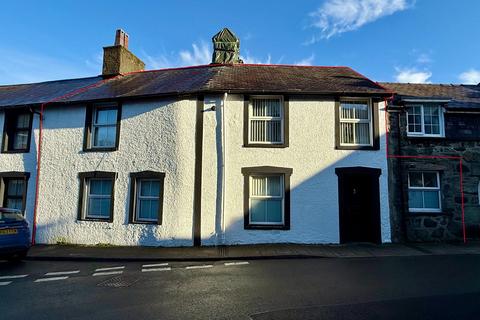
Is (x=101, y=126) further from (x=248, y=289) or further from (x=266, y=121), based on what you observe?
(x=248, y=289)

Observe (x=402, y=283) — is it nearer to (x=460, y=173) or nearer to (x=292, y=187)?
(x=292, y=187)

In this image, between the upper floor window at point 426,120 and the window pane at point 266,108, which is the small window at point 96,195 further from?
the upper floor window at point 426,120

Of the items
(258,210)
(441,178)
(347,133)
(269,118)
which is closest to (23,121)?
(269,118)

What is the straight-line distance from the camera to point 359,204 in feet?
36.6

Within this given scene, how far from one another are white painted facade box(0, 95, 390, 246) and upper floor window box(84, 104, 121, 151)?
44 cm

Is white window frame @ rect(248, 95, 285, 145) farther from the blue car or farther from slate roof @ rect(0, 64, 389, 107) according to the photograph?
the blue car

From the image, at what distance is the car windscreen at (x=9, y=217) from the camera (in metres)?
8.54

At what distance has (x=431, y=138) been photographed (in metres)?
11.6

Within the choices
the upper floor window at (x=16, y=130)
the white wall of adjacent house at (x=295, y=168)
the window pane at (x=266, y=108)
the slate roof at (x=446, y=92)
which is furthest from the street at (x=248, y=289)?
the slate roof at (x=446, y=92)

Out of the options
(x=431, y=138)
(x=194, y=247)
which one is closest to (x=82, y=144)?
(x=194, y=247)

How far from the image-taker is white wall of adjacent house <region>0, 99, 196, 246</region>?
35.5 feet

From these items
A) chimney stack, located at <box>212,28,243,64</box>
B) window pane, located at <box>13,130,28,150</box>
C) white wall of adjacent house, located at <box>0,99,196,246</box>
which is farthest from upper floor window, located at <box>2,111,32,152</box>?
chimney stack, located at <box>212,28,243,64</box>

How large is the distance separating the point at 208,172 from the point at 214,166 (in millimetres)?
293

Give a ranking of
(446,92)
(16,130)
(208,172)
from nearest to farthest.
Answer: (208,172) → (16,130) → (446,92)
